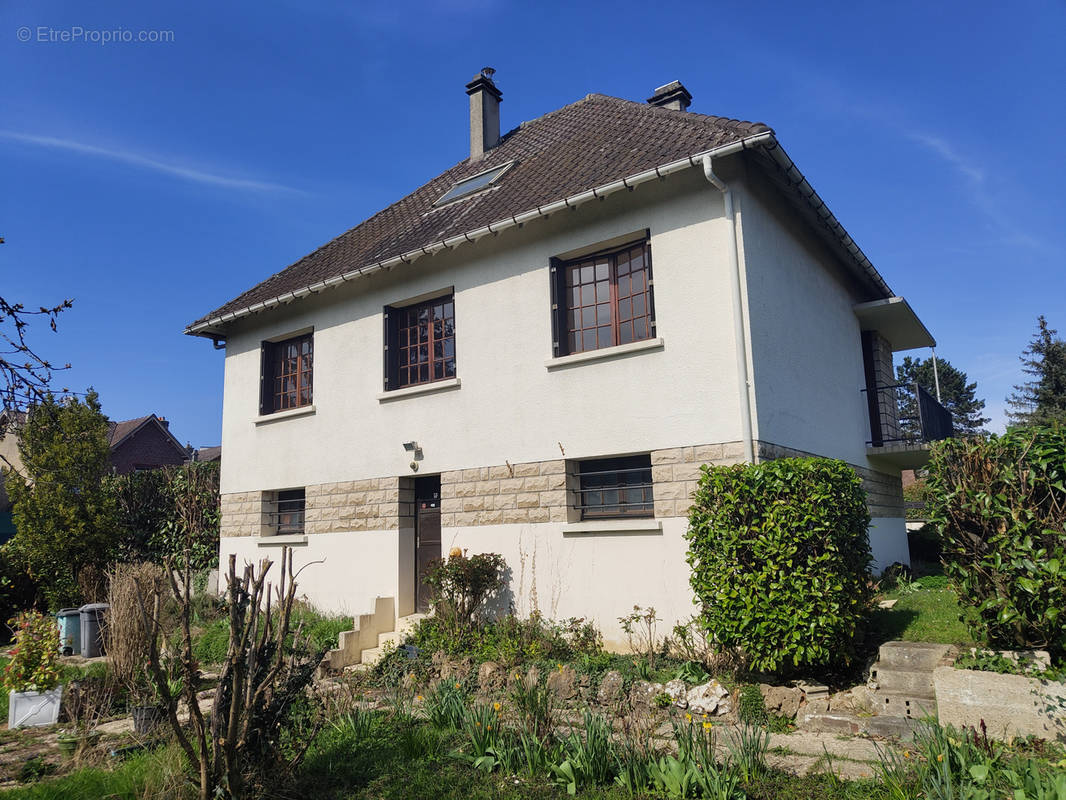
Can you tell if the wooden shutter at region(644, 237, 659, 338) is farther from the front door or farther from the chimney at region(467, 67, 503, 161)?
the chimney at region(467, 67, 503, 161)

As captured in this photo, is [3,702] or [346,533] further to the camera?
[346,533]

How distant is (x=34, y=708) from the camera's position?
698 cm

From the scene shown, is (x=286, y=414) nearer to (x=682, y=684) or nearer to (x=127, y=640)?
(x=127, y=640)

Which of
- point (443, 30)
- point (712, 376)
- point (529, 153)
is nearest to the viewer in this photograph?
point (443, 30)

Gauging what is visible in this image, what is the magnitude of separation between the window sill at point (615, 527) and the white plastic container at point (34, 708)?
19.2ft

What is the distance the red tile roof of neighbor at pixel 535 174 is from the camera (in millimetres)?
9016

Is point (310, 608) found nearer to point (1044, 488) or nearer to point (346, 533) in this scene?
point (346, 533)

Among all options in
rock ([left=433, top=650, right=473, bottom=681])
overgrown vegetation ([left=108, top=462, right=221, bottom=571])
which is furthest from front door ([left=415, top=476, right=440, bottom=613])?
overgrown vegetation ([left=108, top=462, right=221, bottom=571])

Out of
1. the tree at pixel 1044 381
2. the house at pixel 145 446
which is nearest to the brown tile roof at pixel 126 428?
the house at pixel 145 446

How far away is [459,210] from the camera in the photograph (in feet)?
38.8

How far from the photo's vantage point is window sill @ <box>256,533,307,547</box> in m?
12.1

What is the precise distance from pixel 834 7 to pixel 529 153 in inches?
254

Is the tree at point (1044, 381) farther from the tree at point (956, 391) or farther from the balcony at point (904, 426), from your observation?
the balcony at point (904, 426)

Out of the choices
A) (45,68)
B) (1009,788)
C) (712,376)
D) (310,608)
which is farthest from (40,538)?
(1009,788)
